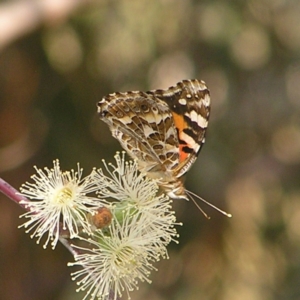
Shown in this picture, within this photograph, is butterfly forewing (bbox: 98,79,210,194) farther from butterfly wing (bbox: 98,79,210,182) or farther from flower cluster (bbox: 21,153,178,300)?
flower cluster (bbox: 21,153,178,300)

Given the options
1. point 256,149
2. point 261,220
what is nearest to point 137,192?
point 261,220

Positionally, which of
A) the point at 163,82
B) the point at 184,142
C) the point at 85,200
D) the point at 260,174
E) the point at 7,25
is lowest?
the point at 260,174

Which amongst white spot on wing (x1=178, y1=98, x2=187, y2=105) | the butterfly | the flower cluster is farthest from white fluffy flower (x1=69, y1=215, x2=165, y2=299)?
white spot on wing (x1=178, y1=98, x2=187, y2=105)

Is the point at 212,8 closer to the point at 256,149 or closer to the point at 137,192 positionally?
the point at 256,149

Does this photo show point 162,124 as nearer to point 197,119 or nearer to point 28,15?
point 197,119

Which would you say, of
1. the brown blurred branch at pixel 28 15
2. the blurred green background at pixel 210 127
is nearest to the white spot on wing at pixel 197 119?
the brown blurred branch at pixel 28 15

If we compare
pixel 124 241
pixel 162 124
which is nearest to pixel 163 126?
pixel 162 124
